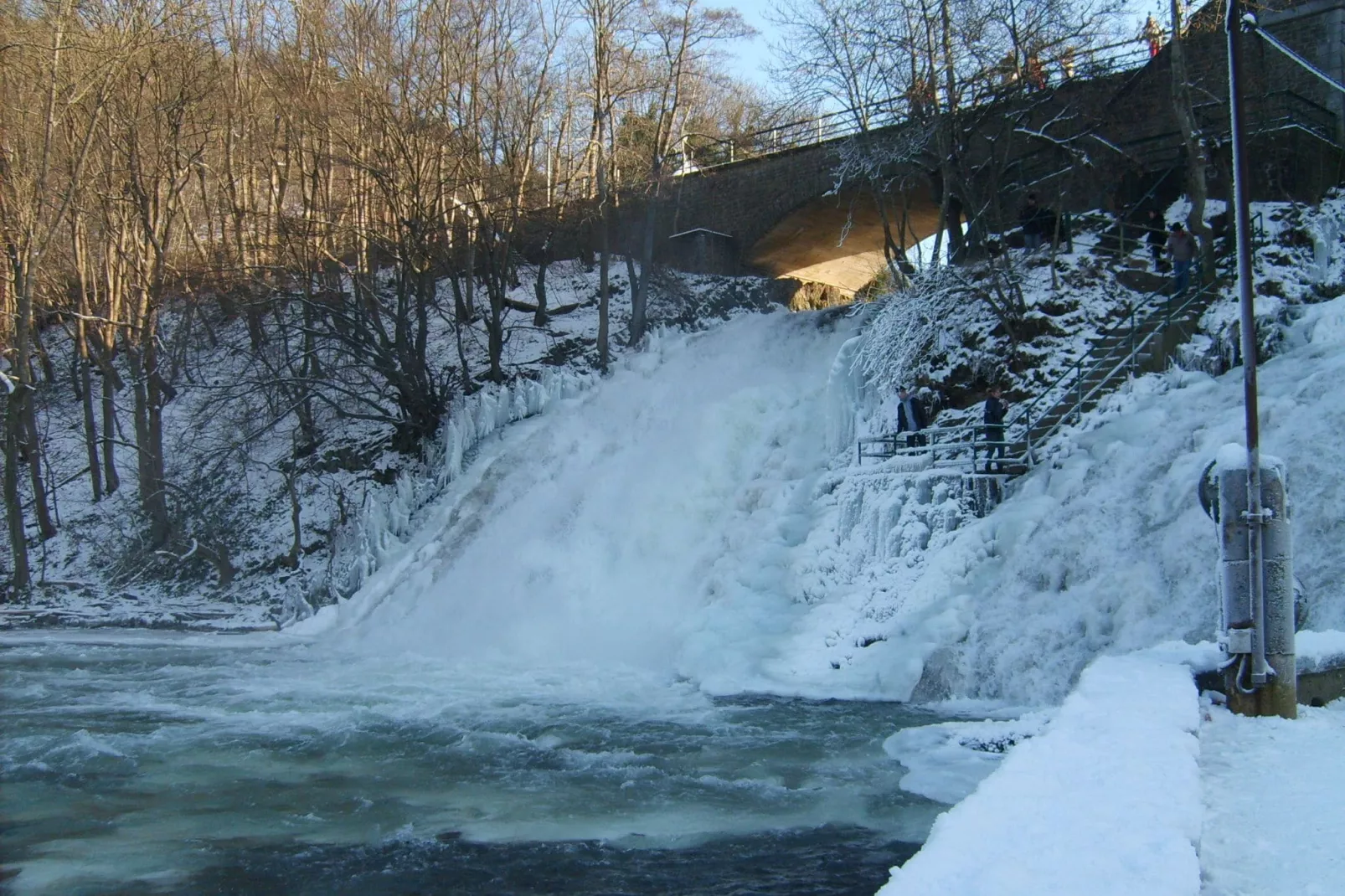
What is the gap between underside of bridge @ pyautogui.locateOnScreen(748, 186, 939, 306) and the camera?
27453mm

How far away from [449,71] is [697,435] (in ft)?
32.4

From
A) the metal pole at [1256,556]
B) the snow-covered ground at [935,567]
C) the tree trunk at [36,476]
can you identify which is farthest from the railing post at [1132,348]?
the tree trunk at [36,476]

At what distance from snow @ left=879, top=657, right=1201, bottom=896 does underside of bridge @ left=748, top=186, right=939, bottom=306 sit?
2121 centimetres

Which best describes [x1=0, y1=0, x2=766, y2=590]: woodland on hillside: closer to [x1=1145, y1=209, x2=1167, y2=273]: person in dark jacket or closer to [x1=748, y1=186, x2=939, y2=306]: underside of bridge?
[x1=748, y1=186, x2=939, y2=306]: underside of bridge

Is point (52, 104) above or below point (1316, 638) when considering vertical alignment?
above

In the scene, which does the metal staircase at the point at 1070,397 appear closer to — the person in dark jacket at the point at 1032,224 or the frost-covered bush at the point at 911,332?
the frost-covered bush at the point at 911,332

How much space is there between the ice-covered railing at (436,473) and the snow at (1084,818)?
53.2 ft

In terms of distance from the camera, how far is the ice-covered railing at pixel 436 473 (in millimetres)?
20312

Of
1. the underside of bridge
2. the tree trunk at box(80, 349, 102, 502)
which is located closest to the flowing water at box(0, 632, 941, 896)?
the tree trunk at box(80, 349, 102, 502)

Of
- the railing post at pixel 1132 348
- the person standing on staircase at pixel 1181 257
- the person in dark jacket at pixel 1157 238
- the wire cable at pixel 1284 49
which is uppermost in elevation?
the wire cable at pixel 1284 49

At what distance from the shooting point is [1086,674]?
6.59m

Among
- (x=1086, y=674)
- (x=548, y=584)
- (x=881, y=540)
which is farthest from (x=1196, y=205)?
(x=1086, y=674)

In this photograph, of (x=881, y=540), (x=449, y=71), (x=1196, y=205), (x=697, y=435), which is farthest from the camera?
(x=449, y=71)

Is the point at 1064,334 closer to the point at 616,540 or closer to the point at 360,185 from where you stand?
the point at 616,540
